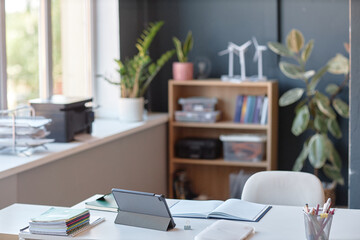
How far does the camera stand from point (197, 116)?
18.6 ft

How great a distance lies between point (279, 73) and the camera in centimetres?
575

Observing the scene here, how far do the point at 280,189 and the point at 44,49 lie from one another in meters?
2.36

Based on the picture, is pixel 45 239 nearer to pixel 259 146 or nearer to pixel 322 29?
pixel 259 146

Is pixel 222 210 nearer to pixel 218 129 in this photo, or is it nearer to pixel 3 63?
pixel 3 63

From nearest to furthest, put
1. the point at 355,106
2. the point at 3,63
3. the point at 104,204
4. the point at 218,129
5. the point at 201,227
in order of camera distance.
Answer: the point at 201,227 < the point at 104,204 < the point at 355,106 < the point at 3,63 < the point at 218,129

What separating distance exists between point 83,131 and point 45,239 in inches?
81.2

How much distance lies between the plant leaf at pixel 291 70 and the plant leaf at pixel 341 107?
0.42 m

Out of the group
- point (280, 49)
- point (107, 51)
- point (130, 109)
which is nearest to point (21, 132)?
point (130, 109)

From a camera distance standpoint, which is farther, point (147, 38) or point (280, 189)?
point (147, 38)

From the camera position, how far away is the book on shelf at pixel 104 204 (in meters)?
2.92

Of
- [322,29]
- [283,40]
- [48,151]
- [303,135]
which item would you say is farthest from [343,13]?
[48,151]

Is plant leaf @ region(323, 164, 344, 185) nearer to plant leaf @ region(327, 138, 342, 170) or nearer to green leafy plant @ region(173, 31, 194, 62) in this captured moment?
plant leaf @ region(327, 138, 342, 170)

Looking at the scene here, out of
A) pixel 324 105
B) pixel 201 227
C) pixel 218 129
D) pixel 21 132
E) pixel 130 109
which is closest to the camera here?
pixel 201 227

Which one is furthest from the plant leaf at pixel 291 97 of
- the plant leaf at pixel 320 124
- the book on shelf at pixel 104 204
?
the book on shelf at pixel 104 204
